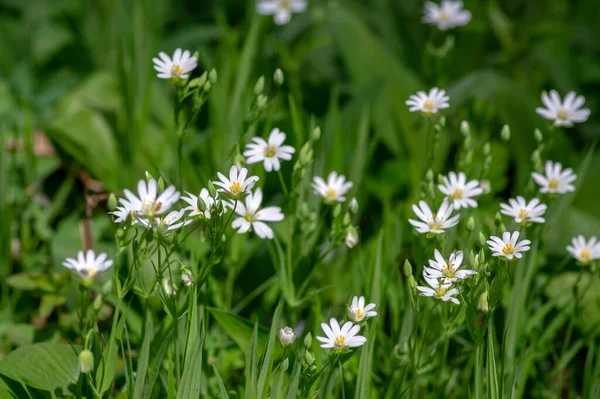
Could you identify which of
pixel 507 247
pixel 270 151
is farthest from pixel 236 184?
pixel 507 247

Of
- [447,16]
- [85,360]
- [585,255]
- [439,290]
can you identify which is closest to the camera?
[85,360]

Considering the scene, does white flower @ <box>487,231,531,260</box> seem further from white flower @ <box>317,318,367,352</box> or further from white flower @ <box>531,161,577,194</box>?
white flower @ <box>531,161,577,194</box>

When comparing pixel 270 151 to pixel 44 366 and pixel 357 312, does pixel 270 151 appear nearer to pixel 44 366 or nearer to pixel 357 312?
pixel 357 312

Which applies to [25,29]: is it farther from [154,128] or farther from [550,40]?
[550,40]

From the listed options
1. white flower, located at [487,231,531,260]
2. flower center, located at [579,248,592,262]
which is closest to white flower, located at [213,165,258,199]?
white flower, located at [487,231,531,260]

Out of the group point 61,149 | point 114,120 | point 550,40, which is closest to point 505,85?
point 550,40
